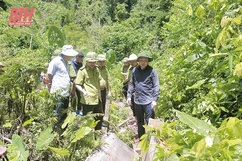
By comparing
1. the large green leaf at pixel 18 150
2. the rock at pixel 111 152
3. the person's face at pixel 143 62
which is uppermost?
the person's face at pixel 143 62

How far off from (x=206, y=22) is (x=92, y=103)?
A: 7.02 feet

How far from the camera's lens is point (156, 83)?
163 inches

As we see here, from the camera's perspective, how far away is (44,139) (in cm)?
341

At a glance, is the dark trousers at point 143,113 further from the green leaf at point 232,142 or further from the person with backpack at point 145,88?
the green leaf at point 232,142

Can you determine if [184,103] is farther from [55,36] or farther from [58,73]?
[55,36]

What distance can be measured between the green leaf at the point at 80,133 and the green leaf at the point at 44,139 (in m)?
0.28

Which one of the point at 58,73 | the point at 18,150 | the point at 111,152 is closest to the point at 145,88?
the point at 111,152

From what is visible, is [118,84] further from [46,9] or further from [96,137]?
[46,9]

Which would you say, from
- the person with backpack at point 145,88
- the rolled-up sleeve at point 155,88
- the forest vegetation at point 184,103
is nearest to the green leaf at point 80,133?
the forest vegetation at point 184,103

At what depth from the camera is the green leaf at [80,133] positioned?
3.51 m

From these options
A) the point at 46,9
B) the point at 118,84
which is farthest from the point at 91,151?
the point at 46,9

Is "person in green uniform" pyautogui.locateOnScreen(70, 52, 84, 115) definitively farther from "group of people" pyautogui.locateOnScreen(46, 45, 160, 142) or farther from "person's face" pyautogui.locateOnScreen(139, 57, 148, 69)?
"person's face" pyautogui.locateOnScreen(139, 57, 148, 69)

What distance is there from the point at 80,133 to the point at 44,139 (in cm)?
45

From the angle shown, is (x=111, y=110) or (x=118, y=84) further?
(x=118, y=84)
